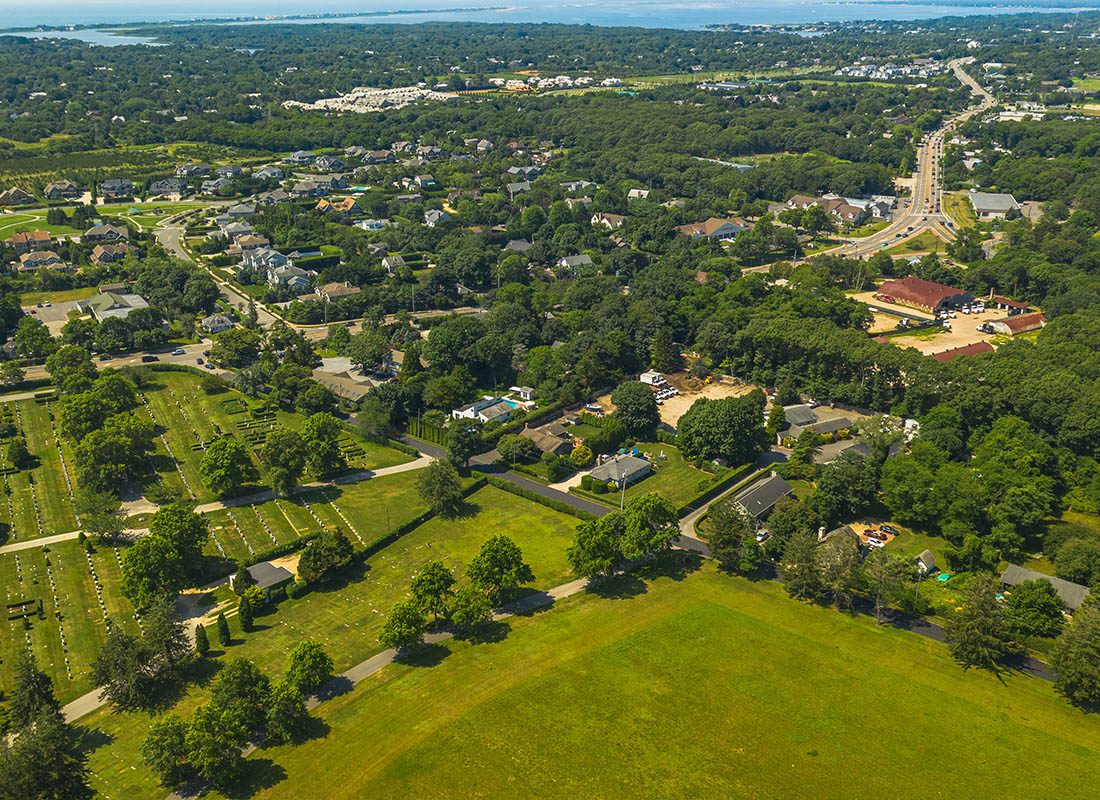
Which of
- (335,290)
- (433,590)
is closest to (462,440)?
(433,590)

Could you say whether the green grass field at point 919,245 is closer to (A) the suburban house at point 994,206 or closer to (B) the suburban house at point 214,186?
(A) the suburban house at point 994,206

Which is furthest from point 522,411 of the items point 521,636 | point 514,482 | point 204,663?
point 204,663

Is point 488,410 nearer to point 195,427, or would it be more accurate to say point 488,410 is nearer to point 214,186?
point 195,427

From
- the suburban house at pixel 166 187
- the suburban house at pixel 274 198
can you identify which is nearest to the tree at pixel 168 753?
the suburban house at pixel 274 198

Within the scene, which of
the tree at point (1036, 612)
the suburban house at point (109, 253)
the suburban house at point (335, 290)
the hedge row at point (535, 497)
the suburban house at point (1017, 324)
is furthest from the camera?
the suburban house at point (109, 253)

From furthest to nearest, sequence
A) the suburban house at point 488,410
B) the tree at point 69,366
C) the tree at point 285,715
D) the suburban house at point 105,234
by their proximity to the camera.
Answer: the suburban house at point 105,234
the tree at point 69,366
the suburban house at point 488,410
the tree at point 285,715

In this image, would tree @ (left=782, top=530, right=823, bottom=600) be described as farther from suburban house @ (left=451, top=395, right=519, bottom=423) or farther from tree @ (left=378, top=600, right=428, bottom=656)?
→ suburban house @ (left=451, top=395, right=519, bottom=423)

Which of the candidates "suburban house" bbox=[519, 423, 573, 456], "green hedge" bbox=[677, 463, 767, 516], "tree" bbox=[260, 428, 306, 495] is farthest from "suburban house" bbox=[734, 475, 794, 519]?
"tree" bbox=[260, 428, 306, 495]

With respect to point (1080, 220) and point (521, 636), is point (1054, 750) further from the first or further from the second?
point (1080, 220)
